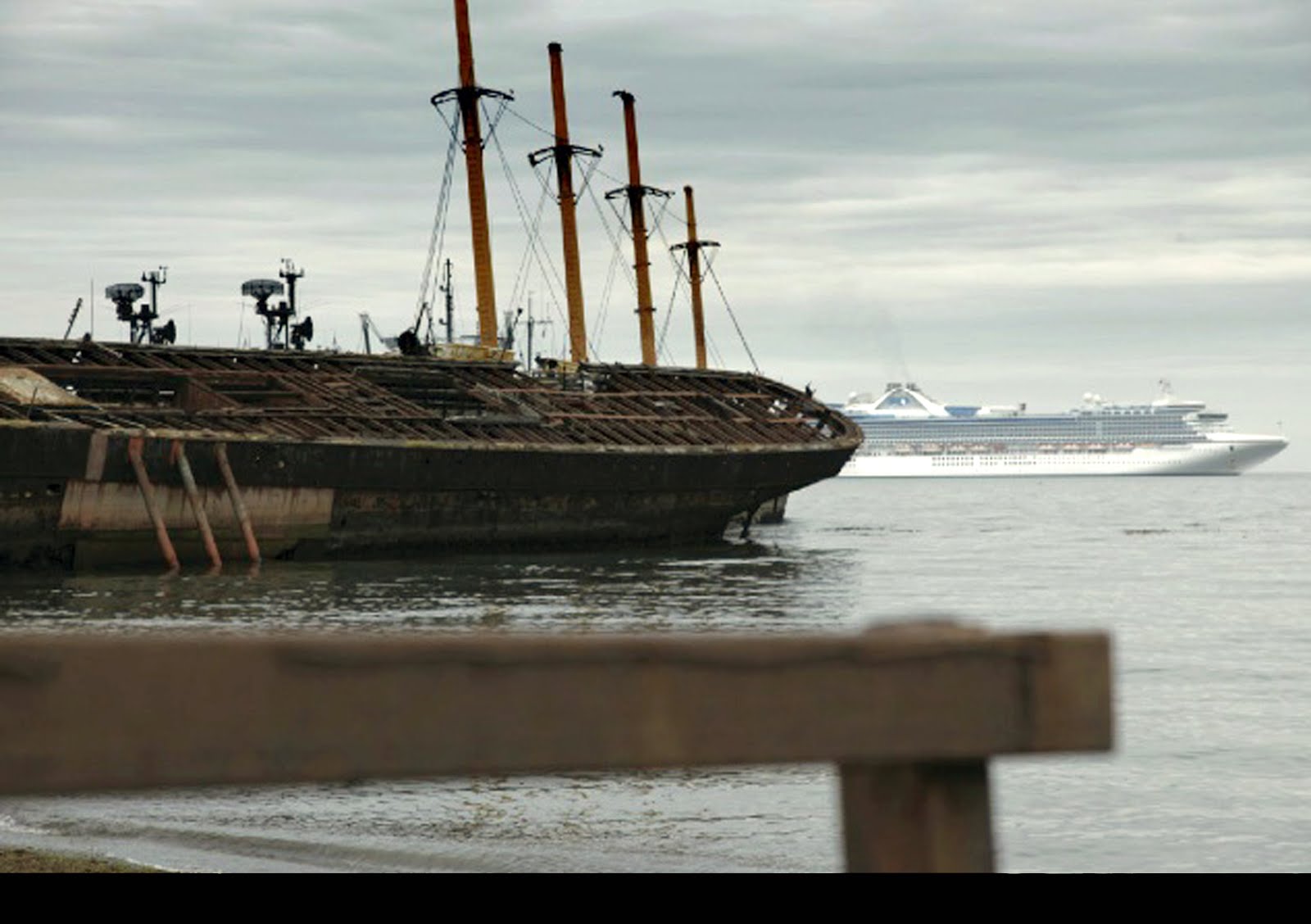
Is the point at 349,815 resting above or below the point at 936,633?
below

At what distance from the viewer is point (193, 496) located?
3684cm

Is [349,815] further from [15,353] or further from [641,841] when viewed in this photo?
[15,353]

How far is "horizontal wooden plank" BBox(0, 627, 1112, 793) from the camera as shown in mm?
2283

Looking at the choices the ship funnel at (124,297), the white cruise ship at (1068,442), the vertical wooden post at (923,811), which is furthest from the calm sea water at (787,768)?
the white cruise ship at (1068,442)

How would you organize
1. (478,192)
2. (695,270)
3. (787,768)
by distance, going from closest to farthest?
(787,768), (478,192), (695,270)

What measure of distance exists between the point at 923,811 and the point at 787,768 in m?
3.82

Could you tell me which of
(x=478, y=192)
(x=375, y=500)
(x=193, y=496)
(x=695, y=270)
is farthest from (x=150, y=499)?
(x=695, y=270)

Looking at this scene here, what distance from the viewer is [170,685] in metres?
2.29

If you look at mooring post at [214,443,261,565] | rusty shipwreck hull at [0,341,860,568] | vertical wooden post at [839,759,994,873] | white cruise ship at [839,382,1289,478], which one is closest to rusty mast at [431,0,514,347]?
rusty shipwreck hull at [0,341,860,568]

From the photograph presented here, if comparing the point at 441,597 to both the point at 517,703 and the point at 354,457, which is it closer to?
the point at 354,457

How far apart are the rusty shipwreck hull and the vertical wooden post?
33.6 metres

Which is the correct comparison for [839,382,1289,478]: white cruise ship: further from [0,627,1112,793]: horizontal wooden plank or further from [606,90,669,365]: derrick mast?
[0,627,1112,793]: horizontal wooden plank
